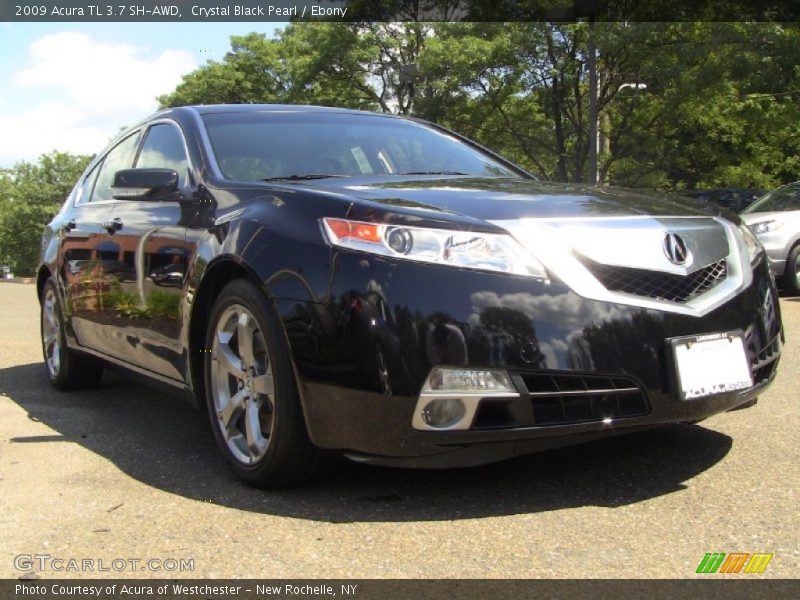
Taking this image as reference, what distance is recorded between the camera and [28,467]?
385 centimetres

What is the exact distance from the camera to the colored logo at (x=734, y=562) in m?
2.50

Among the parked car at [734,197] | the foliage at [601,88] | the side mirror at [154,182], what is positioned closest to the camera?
the side mirror at [154,182]

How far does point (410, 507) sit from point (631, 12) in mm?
17663

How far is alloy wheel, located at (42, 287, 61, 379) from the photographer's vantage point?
223 inches

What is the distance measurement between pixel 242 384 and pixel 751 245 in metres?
2.08

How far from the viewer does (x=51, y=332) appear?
19.3 feet

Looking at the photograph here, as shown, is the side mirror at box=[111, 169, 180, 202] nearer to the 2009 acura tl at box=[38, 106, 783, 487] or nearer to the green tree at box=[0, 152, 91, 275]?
the 2009 acura tl at box=[38, 106, 783, 487]

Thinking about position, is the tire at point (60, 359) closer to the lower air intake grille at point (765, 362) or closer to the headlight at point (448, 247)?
the headlight at point (448, 247)

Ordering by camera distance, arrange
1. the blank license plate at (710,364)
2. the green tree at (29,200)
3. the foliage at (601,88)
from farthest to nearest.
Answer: the green tree at (29,200) < the foliage at (601,88) < the blank license plate at (710,364)

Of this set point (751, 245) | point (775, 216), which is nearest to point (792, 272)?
point (775, 216)

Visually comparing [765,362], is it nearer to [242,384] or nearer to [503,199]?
[503,199]

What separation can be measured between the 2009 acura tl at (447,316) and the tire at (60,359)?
1821 mm

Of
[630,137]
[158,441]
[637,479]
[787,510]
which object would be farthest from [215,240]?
[630,137]

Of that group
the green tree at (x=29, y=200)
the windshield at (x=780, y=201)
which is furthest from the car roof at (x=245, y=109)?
the green tree at (x=29, y=200)
